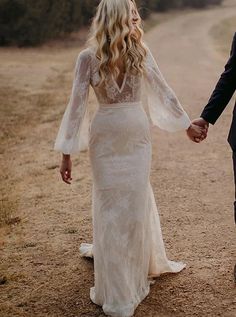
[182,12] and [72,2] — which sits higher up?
[72,2]

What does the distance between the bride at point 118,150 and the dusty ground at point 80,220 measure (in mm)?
270

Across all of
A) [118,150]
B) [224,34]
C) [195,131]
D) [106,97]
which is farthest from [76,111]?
[224,34]

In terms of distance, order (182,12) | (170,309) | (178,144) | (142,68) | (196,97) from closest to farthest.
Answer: (142,68) < (170,309) < (178,144) < (196,97) < (182,12)

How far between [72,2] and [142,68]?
26.2 metres

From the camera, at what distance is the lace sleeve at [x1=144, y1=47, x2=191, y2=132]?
13.0ft

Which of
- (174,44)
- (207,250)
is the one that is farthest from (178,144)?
(174,44)

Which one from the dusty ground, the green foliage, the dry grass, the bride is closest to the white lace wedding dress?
the bride

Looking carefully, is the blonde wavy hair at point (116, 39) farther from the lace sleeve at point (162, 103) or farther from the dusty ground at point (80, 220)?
the dusty ground at point (80, 220)

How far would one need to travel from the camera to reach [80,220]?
19.4ft

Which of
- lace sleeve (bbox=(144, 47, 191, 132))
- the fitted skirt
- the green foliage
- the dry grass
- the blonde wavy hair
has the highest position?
the blonde wavy hair

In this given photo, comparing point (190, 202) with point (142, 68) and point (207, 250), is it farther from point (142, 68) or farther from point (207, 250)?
point (142, 68)

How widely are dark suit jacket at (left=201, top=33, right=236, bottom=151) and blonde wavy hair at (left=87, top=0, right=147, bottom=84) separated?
2.18 ft

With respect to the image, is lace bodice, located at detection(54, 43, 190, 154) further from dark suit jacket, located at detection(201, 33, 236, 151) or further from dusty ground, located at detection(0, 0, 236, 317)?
dusty ground, located at detection(0, 0, 236, 317)

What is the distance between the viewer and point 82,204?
21.1 ft
